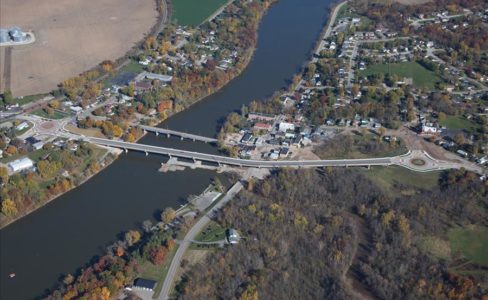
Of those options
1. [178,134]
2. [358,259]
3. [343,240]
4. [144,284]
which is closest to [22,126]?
[178,134]

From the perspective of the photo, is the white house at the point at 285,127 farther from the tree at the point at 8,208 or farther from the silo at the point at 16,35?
the silo at the point at 16,35

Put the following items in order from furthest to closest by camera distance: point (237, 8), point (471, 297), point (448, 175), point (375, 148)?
point (237, 8) → point (375, 148) → point (448, 175) → point (471, 297)

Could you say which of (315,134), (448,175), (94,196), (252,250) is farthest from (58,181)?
(448,175)

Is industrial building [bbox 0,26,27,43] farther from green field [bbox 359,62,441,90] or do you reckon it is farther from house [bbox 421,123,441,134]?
house [bbox 421,123,441,134]

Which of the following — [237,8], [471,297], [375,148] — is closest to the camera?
[471,297]

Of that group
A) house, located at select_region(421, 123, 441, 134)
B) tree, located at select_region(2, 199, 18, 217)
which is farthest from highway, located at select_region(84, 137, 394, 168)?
tree, located at select_region(2, 199, 18, 217)

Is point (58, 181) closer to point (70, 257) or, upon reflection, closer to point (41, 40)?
point (70, 257)

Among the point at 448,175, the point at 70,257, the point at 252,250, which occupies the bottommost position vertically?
the point at 70,257
